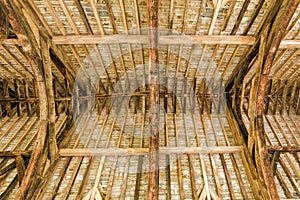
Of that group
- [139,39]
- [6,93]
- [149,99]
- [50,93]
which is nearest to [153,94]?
[149,99]

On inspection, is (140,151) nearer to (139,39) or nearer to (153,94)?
(153,94)

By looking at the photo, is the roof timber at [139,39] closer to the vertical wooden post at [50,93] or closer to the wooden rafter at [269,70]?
the vertical wooden post at [50,93]

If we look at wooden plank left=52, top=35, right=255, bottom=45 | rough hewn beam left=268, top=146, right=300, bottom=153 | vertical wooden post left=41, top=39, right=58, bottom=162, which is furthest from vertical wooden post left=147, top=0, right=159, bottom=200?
rough hewn beam left=268, top=146, right=300, bottom=153

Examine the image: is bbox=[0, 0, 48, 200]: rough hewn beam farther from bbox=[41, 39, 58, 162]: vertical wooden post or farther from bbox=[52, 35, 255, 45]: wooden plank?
bbox=[52, 35, 255, 45]: wooden plank

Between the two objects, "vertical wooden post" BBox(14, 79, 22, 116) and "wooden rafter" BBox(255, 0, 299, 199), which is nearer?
"wooden rafter" BBox(255, 0, 299, 199)

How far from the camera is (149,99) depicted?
6812 mm

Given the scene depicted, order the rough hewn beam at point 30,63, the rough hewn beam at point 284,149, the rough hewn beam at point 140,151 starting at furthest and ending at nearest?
1. the rough hewn beam at point 140,151
2. the rough hewn beam at point 284,149
3. the rough hewn beam at point 30,63

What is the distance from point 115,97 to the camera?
9.39m

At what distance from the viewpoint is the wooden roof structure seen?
6.43m

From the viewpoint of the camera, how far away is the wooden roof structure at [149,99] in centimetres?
643

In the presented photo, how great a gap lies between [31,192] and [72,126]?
2.66 m

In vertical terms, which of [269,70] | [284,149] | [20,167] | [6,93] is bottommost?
[20,167]

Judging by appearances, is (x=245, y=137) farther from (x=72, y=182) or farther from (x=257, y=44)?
(x=72, y=182)

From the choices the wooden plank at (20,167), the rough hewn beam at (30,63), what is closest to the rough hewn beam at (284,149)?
the rough hewn beam at (30,63)
